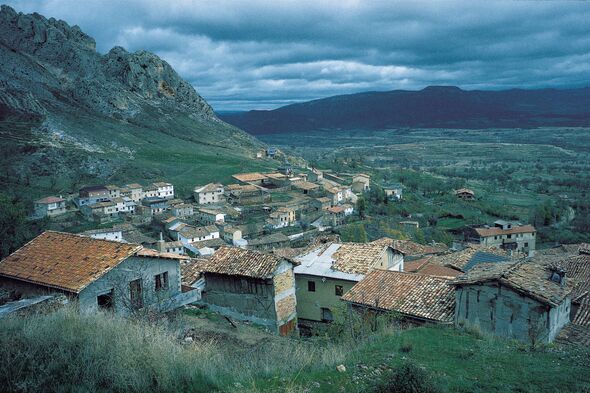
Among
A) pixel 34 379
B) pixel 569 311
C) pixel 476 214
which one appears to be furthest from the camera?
pixel 476 214

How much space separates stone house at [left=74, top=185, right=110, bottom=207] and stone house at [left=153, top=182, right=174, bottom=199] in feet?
32.6

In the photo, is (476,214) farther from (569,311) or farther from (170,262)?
(170,262)

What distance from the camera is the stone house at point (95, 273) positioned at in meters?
12.6

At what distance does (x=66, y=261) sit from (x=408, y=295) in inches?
425

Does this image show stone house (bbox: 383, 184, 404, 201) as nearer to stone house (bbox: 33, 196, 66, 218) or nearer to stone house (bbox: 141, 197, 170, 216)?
stone house (bbox: 141, 197, 170, 216)

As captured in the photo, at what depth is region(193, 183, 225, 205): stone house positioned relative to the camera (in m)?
84.5

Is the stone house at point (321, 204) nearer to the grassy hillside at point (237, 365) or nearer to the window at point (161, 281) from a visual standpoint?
the window at point (161, 281)

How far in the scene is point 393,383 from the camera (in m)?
6.18

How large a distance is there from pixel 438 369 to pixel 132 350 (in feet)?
17.1

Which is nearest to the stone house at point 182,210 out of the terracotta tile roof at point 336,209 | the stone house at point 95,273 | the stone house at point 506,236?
the terracotta tile roof at point 336,209

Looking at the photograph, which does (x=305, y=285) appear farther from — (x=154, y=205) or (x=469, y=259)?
(x=154, y=205)

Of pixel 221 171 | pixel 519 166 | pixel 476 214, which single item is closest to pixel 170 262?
pixel 476 214

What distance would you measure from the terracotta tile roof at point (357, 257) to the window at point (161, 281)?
7.62m

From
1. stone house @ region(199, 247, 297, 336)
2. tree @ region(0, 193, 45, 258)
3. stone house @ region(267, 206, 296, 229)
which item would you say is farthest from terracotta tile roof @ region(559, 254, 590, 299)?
stone house @ region(267, 206, 296, 229)
